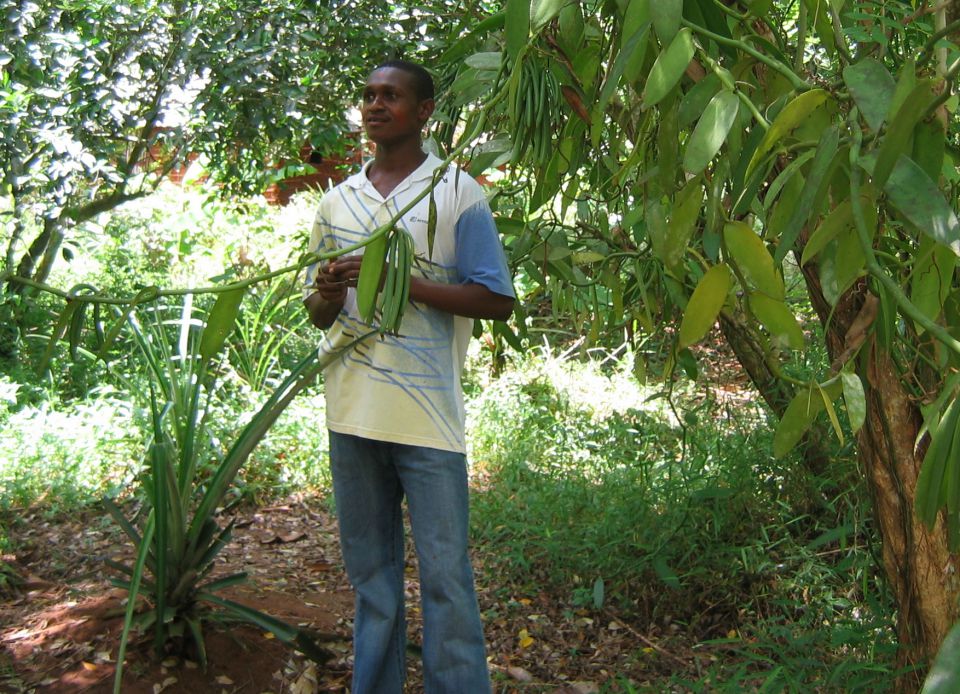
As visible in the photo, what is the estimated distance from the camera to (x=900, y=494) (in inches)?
84.4

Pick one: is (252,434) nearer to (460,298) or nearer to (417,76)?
(460,298)

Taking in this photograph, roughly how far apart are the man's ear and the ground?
4.78 ft

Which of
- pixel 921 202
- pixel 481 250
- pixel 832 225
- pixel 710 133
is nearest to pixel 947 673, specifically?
pixel 921 202

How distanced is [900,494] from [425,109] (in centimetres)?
129

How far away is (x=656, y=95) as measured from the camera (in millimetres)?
1138

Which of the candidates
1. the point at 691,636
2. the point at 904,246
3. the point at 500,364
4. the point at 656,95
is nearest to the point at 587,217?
the point at 500,364

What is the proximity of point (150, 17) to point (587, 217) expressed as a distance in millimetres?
1845

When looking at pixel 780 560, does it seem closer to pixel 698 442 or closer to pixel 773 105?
pixel 698 442

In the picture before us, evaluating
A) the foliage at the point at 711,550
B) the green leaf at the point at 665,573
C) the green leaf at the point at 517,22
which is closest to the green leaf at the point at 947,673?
the green leaf at the point at 517,22

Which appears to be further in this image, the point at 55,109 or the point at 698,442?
the point at 698,442

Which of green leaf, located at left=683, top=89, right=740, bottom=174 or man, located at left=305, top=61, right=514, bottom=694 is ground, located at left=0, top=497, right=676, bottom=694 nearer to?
man, located at left=305, top=61, right=514, bottom=694

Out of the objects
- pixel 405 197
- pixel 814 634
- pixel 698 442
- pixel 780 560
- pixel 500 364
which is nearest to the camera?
pixel 405 197

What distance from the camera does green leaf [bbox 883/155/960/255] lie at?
904 millimetres

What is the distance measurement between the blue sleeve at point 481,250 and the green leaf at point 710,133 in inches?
45.6
